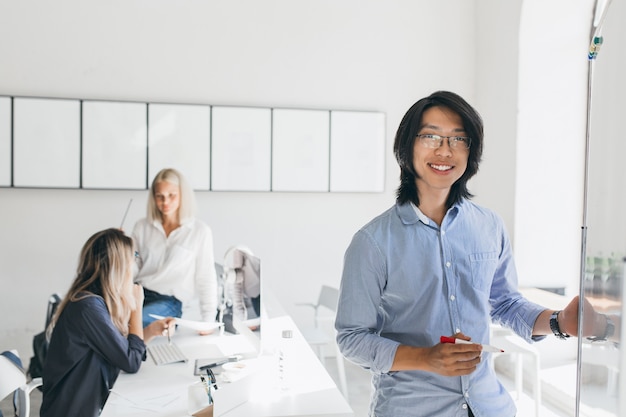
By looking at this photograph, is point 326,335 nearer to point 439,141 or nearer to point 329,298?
point 329,298

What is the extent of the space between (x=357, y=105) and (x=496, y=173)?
3.82ft

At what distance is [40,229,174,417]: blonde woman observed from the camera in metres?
2.23

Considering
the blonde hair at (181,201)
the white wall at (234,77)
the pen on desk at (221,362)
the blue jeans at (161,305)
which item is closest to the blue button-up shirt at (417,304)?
the pen on desk at (221,362)

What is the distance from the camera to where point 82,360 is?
2262mm

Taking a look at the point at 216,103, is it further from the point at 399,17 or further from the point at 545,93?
the point at 545,93

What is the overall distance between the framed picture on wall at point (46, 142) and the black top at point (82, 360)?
2354 millimetres

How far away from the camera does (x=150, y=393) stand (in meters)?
2.08

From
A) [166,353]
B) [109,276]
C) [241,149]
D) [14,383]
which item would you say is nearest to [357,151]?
[241,149]

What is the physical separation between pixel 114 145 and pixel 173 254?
151 centimetres

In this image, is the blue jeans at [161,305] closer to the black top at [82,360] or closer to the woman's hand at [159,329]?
the woman's hand at [159,329]

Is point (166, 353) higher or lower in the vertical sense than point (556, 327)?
lower

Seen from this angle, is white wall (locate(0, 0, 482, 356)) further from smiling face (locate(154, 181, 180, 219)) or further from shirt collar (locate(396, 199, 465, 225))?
shirt collar (locate(396, 199, 465, 225))

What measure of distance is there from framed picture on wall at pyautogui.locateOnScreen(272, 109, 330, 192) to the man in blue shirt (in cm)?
322

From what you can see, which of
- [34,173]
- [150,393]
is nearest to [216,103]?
[34,173]
